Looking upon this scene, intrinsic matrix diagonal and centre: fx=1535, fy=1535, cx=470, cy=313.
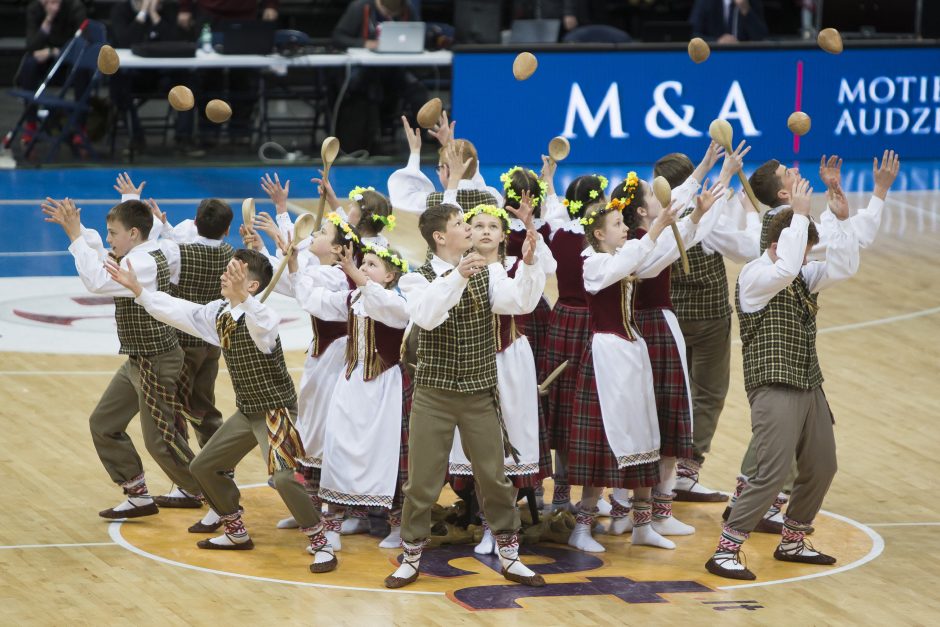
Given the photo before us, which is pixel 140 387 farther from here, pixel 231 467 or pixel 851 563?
pixel 851 563

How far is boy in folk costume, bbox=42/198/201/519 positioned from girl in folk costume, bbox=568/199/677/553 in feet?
6.28

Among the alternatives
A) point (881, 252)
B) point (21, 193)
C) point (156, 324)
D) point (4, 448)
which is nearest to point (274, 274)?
point (156, 324)

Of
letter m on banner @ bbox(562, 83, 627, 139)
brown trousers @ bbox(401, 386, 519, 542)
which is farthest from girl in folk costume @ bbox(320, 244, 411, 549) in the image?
letter m on banner @ bbox(562, 83, 627, 139)

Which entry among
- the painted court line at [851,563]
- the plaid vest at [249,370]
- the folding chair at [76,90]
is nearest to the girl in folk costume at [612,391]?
the painted court line at [851,563]

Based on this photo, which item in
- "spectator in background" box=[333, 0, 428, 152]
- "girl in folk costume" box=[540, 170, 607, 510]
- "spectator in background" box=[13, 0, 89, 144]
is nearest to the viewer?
"girl in folk costume" box=[540, 170, 607, 510]

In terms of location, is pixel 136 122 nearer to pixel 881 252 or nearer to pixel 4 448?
pixel 881 252

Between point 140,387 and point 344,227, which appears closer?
point 344,227

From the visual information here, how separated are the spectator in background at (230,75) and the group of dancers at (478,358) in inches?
436

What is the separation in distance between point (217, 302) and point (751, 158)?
1254 cm

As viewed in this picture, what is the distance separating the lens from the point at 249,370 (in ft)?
22.8

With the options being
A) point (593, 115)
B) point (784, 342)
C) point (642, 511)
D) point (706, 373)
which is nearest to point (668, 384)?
point (642, 511)

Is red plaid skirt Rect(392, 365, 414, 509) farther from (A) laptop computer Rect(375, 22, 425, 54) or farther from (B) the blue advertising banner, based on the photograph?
(A) laptop computer Rect(375, 22, 425, 54)

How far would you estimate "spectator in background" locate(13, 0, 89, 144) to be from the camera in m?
17.7

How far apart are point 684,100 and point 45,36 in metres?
7.47
